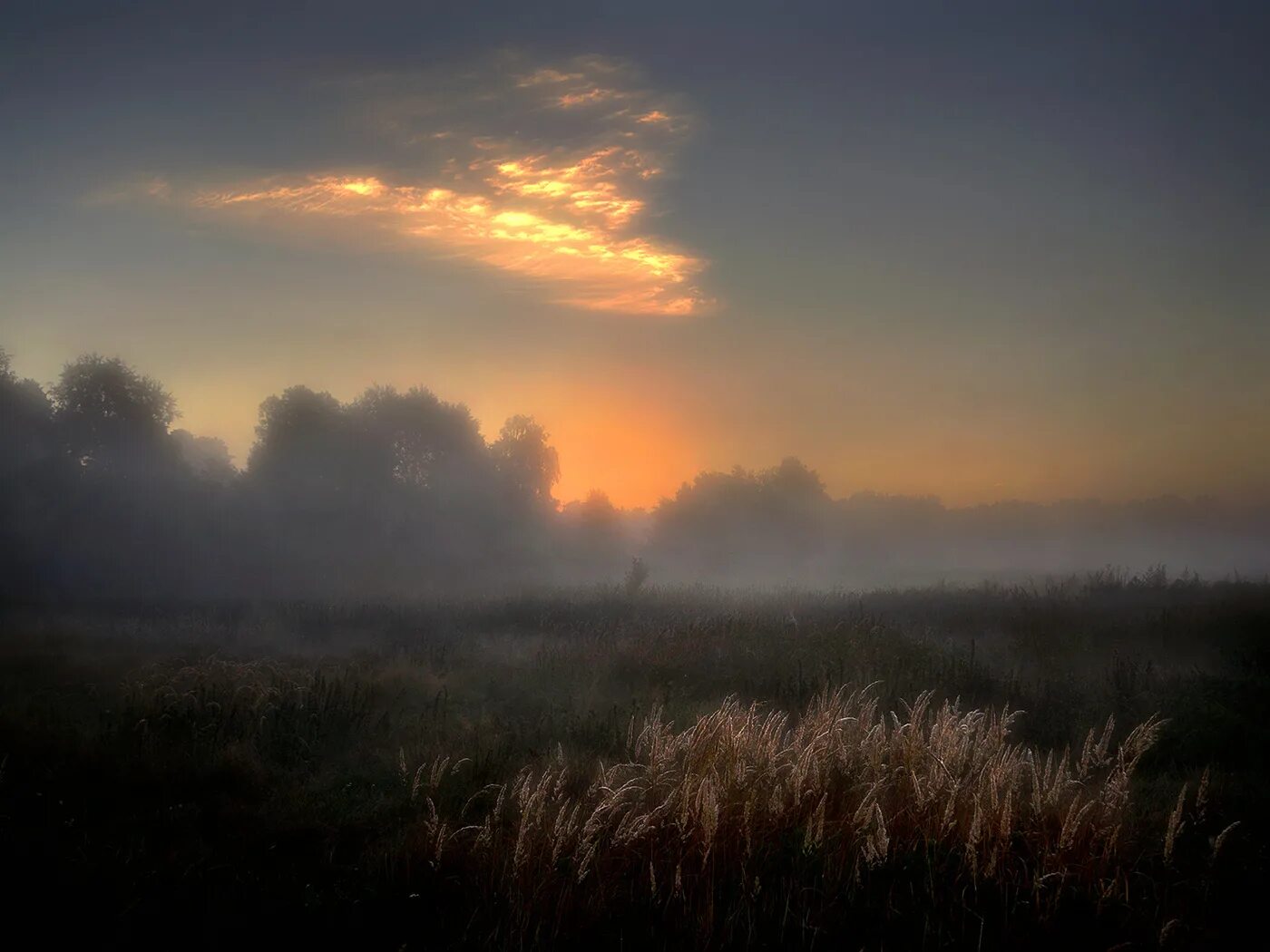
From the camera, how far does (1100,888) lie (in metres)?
3.82

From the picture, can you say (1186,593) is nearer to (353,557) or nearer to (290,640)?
(290,640)

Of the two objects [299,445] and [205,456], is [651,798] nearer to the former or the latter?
[299,445]

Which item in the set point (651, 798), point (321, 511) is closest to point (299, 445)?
point (321, 511)

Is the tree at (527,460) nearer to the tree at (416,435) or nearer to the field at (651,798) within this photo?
the tree at (416,435)

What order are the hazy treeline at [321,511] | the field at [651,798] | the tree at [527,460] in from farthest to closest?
1. the tree at [527,460]
2. the hazy treeline at [321,511]
3. the field at [651,798]

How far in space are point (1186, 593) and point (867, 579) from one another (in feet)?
119

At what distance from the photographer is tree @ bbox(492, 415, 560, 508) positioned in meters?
45.9

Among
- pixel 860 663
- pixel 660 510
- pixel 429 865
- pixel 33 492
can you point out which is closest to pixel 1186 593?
pixel 860 663

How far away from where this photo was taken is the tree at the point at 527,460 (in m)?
45.9

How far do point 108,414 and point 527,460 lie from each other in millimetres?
22625

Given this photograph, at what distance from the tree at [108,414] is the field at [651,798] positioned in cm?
2177

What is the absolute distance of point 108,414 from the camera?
29.8 meters

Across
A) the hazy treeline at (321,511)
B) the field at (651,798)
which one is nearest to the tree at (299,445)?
the hazy treeline at (321,511)

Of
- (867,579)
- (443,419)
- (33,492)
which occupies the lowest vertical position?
(867,579)
